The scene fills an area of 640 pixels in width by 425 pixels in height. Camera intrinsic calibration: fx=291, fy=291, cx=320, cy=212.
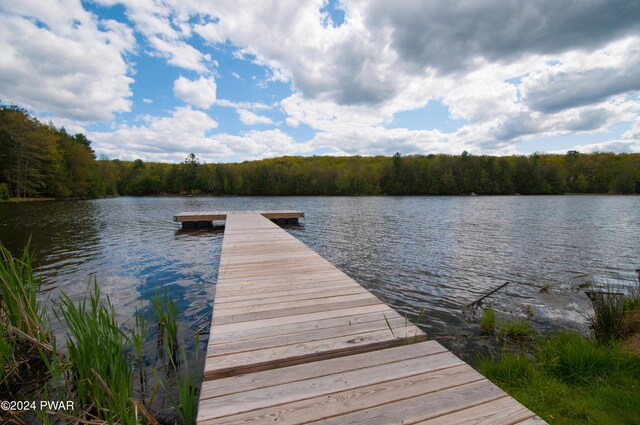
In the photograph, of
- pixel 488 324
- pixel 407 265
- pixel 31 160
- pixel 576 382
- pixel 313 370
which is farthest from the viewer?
pixel 31 160

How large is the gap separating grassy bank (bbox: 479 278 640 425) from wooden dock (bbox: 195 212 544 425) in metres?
1.00

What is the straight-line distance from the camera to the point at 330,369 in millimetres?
2164

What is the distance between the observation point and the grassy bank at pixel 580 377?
234cm

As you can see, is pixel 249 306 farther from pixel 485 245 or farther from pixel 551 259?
pixel 485 245

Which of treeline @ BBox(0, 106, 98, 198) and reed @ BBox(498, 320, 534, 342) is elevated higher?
treeline @ BBox(0, 106, 98, 198)

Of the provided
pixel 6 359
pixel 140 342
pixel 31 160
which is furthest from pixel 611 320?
pixel 31 160

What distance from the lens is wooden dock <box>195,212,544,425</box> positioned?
171cm

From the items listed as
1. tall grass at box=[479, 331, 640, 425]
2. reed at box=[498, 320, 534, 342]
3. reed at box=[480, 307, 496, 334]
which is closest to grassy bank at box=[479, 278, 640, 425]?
tall grass at box=[479, 331, 640, 425]

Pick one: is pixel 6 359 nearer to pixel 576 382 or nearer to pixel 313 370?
pixel 313 370

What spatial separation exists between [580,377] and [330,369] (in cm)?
257

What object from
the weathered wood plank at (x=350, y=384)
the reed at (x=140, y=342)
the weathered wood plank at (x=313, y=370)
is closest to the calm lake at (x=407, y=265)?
the reed at (x=140, y=342)

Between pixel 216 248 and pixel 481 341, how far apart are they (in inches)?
339

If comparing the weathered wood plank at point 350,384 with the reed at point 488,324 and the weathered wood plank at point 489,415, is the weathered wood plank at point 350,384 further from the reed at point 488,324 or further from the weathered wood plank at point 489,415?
the reed at point 488,324

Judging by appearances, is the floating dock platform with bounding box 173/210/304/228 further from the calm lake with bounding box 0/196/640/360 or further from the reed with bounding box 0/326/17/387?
the reed with bounding box 0/326/17/387
